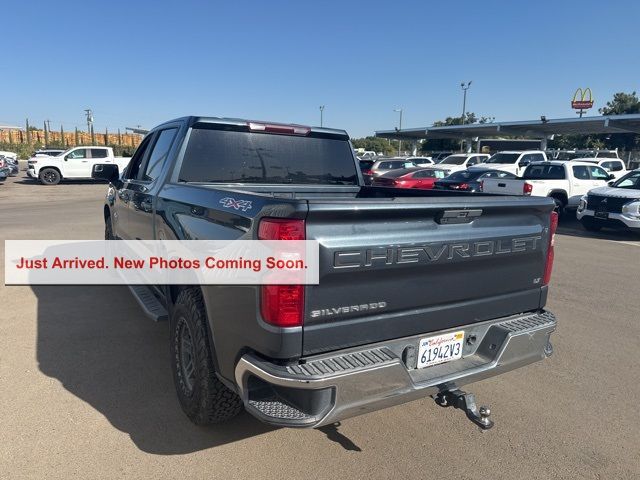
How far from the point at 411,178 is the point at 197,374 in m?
16.4

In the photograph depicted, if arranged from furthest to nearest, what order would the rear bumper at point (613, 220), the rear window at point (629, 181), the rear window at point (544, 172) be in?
the rear window at point (544, 172)
the rear window at point (629, 181)
the rear bumper at point (613, 220)

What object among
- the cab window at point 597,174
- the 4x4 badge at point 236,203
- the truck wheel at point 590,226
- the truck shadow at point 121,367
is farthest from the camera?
the cab window at point 597,174

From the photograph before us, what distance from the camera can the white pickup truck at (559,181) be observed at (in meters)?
13.6

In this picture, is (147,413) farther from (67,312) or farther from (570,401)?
(570,401)

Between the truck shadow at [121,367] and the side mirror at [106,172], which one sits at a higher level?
the side mirror at [106,172]

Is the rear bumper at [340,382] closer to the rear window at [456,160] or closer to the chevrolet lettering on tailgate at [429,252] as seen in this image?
the chevrolet lettering on tailgate at [429,252]

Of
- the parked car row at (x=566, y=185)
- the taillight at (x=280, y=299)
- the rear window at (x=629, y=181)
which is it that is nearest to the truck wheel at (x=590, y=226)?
the parked car row at (x=566, y=185)

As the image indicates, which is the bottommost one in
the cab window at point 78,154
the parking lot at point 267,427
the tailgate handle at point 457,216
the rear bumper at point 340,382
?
the parking lot at point 267,427

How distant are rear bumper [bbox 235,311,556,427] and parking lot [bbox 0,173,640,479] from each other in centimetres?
56

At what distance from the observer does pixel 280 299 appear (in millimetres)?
2248

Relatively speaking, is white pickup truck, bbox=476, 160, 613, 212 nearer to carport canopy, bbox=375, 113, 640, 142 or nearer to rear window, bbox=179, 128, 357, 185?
rear window, bbox=179, 128, 357, 185

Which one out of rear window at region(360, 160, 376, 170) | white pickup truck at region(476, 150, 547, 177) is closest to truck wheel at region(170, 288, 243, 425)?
rear window at region(360, 160, 376, 170)

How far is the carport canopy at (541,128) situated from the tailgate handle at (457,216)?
33.1m

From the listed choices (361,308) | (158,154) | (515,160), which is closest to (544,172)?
(515,160)
